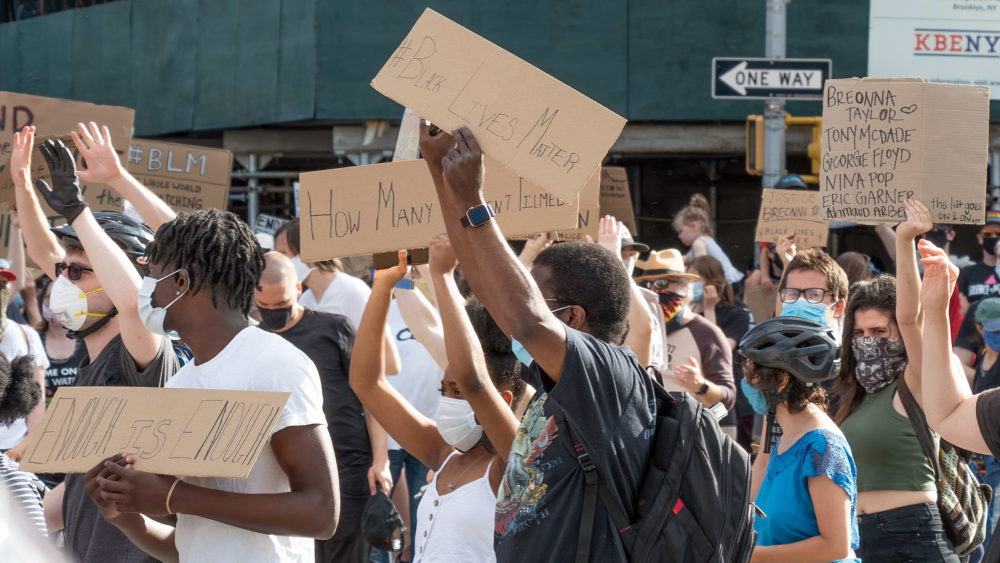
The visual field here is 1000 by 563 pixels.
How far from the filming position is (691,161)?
1858 cm

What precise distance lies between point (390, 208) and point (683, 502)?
170 cm

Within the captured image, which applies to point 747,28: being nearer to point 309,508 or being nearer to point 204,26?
point 204,26

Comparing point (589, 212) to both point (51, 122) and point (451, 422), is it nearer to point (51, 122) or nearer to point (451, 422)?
point (451, 422)

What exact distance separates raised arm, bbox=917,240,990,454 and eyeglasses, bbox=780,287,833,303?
6.20 ft

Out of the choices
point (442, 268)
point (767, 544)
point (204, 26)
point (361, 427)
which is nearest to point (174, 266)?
point (442, 268)

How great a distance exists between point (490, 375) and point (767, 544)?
0.98m

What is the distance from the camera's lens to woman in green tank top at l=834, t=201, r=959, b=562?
14.8 feet

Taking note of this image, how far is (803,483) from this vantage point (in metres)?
3.90

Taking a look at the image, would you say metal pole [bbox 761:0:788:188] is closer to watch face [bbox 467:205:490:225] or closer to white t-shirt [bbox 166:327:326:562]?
white t-shirt [bbox 166:327:326:562]

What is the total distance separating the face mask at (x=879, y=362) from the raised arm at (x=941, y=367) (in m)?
1.12

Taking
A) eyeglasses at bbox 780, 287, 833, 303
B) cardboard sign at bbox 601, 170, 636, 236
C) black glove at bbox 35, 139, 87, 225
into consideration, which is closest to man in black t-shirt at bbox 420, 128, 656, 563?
black glove at bbox 35, 139, 87, 225

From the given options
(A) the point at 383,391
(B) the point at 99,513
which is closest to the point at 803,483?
(A) the point at 383,391

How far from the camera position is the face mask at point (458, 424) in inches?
153

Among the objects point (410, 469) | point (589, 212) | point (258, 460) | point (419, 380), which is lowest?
point (410, 469)
